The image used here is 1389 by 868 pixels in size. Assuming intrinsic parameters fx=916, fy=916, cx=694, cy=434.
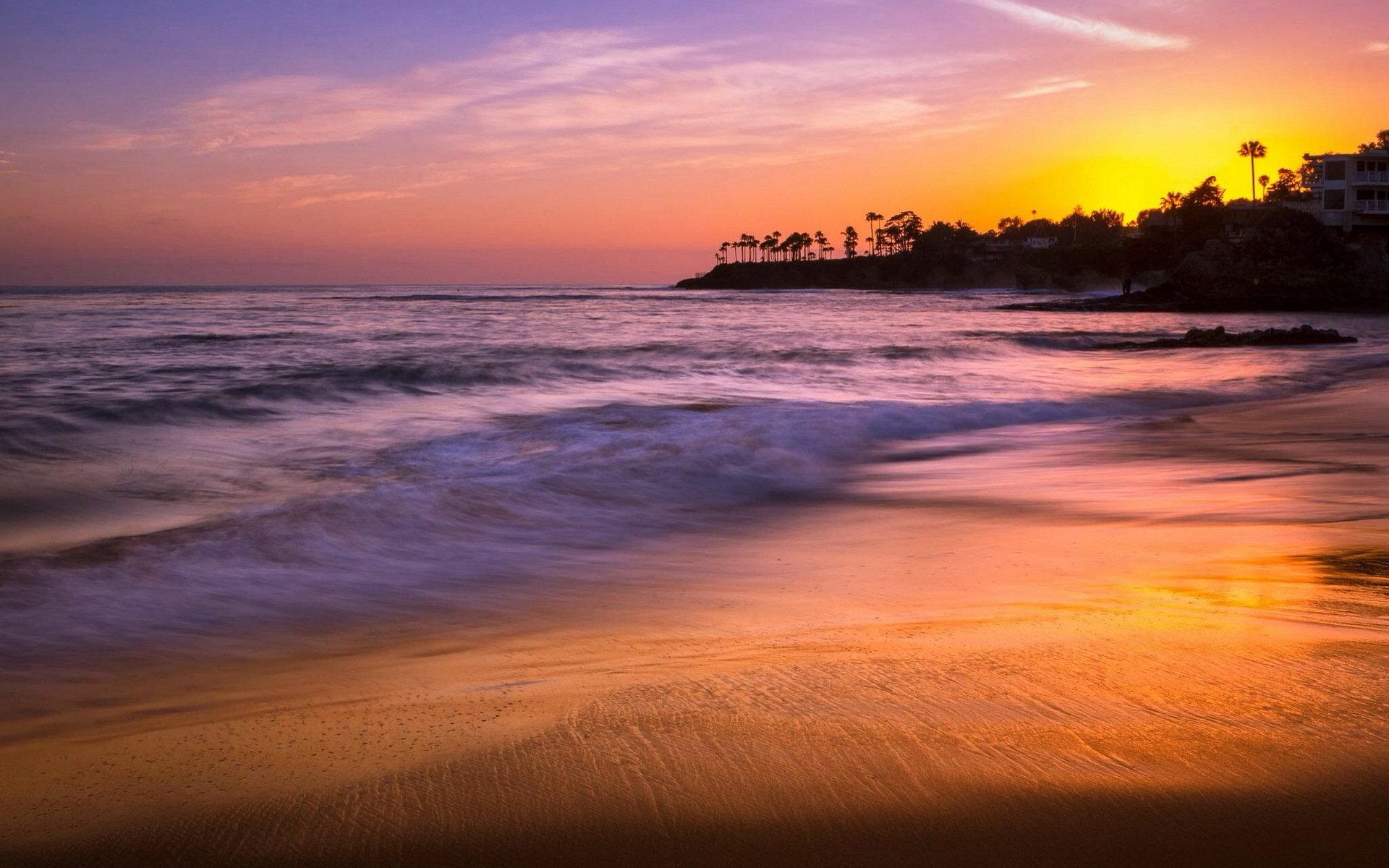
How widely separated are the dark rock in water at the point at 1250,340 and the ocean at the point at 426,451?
1203 mm

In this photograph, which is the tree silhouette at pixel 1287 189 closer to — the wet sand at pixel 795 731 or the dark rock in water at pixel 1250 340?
the dark rock in water at pixel 1250 340

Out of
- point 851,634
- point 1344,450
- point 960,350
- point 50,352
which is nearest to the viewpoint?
point 851,634

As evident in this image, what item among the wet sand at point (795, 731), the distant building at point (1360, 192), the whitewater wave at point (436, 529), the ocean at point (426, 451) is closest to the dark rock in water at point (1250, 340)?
the ocean at point (426, 451)

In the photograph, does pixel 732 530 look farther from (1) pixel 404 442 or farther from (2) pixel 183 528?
(1) pixel 404 442

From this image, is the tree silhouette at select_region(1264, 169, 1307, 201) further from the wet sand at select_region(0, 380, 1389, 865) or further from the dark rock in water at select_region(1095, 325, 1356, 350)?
the wet sand at select_region(0, 380, 1389, 865)

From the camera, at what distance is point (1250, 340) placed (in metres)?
25.1

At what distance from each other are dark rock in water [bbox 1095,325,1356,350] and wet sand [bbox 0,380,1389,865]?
22731 millimetres

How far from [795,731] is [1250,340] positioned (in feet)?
89.7

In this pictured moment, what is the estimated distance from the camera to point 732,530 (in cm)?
633

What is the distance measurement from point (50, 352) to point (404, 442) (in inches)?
507

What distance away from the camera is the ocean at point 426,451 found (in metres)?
4.67

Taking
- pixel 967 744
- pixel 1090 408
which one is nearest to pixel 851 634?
pixel 967 744

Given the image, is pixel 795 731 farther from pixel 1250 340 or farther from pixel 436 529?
pixel 1250 340

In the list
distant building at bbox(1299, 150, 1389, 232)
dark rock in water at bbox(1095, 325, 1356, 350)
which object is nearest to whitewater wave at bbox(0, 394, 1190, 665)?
dark rock in water at bbox(1095, 325, 1356, 350)
